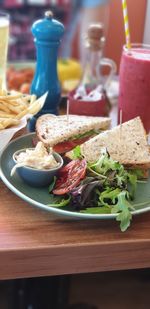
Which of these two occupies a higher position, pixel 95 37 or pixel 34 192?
pixel 95 37

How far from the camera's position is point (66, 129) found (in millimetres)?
872

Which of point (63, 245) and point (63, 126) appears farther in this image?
point (63, 126)

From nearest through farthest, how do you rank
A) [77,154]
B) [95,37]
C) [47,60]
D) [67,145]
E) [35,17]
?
[77,154], [67,145], [47,60], [95,37], [35,17]

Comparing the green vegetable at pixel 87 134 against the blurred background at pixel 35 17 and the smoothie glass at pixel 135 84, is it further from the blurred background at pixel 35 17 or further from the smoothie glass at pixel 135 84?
the blurred background at pixel 35 17

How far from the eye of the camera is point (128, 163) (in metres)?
0.78

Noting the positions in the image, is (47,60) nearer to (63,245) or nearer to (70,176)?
(70,176)

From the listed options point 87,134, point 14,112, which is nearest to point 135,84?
point 87,134

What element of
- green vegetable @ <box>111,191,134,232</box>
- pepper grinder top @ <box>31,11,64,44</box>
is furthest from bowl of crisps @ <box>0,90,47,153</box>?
green vegetable @ <box>111,191,134,232</box>

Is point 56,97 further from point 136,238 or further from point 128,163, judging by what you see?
point 136,238

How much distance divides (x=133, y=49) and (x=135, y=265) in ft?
1.68

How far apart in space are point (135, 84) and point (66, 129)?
0.20 metres

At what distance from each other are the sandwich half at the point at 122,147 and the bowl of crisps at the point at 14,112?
0.13 metres

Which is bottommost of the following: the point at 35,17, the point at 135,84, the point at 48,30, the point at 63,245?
the point at 35,17

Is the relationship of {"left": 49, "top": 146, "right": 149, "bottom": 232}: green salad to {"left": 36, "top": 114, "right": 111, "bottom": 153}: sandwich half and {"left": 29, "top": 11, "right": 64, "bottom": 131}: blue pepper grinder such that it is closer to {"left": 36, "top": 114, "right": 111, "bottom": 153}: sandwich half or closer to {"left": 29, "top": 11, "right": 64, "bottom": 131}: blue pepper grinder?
{"left": 36, "top": 114, "right": 111, "bottom": 153}: sandwich half
